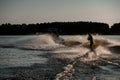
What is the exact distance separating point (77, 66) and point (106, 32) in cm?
13658

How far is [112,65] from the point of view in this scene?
16.8 metres

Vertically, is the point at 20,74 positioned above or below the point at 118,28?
above

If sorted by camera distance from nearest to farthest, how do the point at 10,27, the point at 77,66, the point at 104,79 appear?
the point at 104,79
the point at 77,66
the point at 10,27

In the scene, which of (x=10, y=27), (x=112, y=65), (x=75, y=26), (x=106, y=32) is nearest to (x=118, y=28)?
(x=106, y=32)

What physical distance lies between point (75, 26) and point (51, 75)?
139 metres

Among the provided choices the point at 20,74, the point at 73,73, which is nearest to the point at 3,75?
the point at 20,74

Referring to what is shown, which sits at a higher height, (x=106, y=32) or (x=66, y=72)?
(x=66, y=72)

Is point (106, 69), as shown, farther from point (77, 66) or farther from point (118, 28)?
point (118, 28)

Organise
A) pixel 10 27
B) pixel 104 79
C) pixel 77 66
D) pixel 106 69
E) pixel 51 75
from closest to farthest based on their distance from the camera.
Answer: pixel 104 79
pixel 51 75
pixel 106 69
pixel 77 66
pixel 10 27

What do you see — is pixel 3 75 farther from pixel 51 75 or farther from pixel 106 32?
pixel 106 32

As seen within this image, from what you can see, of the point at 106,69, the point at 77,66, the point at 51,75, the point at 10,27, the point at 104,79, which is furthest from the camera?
the point at 10,27

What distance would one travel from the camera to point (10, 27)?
150 metres

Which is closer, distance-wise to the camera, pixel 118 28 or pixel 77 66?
pixel 77 66

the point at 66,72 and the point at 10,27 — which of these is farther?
the point at 10,27
